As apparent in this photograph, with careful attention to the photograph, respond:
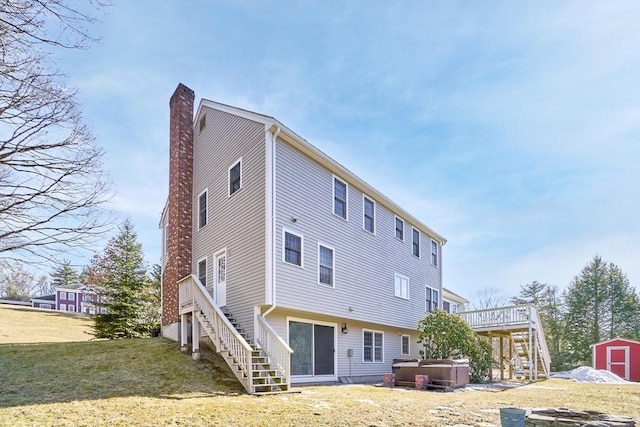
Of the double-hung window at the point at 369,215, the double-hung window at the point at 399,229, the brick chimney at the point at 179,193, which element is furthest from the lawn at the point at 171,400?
the double-hung window at the point at 399,229

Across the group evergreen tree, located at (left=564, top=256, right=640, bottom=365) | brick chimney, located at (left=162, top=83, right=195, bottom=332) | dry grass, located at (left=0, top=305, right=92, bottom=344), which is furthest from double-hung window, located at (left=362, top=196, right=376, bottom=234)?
evergreen tree, located at (left=564, top=256, right=640, bottom=365)

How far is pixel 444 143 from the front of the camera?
1955 cm

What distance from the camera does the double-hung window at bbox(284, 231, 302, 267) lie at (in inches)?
476

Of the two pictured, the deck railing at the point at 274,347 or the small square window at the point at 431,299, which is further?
the small square window at the point at 431,299

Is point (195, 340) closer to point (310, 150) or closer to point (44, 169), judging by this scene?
point (44, 169)

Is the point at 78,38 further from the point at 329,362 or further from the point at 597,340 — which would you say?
the point at 597,340

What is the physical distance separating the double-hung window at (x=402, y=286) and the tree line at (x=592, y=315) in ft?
Result: 74.4

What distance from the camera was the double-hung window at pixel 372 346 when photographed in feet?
52.8

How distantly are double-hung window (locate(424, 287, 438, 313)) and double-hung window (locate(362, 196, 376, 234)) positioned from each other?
629 cm

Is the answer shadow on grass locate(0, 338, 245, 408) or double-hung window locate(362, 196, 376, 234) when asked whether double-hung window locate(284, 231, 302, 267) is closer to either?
shadow on grass locate(0, 338, 245, 408)

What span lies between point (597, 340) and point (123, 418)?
41.3m

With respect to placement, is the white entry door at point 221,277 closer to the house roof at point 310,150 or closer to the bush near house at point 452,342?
the house roof at point 310,150

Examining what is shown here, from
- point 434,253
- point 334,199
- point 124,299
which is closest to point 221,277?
point 334,199

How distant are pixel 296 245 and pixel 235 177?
3060mm
